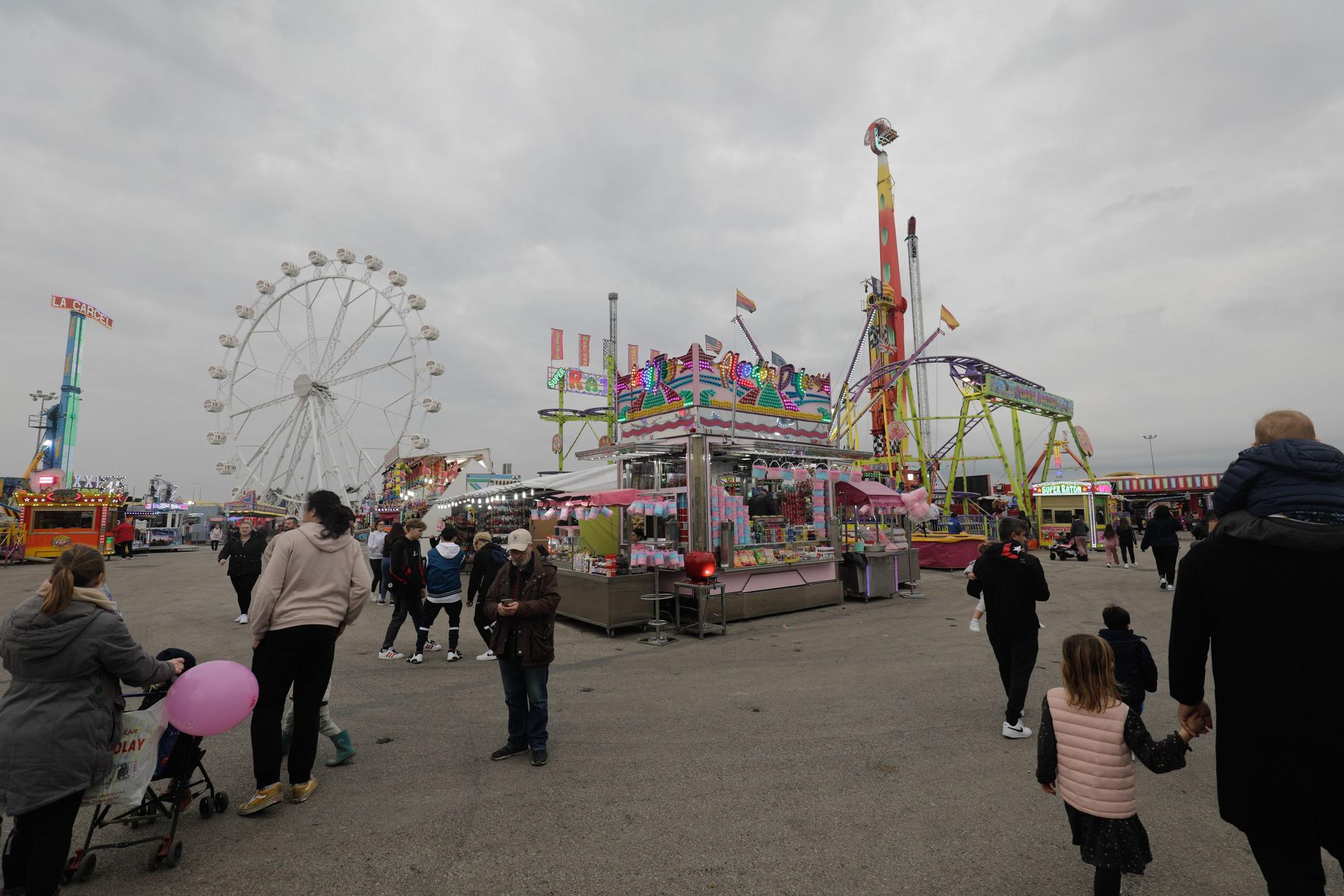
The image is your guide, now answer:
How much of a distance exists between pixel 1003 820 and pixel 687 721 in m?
2.44

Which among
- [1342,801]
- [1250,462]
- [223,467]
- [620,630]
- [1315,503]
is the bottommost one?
[620,630]

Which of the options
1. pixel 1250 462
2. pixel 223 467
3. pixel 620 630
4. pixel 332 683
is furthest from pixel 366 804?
pixel 223 467

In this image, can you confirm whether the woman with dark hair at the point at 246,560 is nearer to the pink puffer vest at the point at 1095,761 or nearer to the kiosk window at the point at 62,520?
the pink puffer vest at the point at 1095,761

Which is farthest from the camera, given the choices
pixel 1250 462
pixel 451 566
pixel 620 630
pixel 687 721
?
pixel 620 630

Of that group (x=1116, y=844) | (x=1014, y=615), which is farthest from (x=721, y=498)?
(x=1116, y=844)

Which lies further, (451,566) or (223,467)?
(223,467)

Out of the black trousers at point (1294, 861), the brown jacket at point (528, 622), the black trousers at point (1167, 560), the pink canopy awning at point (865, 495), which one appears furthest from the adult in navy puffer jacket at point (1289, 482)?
the black trousers at point (1167, 560)

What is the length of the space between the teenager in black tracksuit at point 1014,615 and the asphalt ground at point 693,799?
35cm

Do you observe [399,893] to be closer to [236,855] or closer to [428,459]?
[236,855]

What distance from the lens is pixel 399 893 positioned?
281cm

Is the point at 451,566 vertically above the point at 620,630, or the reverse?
the point at 451,566

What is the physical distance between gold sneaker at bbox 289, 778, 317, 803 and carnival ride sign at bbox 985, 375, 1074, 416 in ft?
80.9

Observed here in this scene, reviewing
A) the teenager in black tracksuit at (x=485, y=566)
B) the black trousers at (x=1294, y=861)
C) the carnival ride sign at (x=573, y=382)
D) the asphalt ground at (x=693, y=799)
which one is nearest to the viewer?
the black trousers at (x=1294, y=861)

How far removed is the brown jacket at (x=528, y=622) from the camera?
4.27 metres
